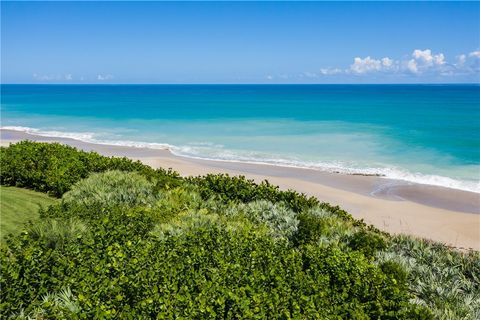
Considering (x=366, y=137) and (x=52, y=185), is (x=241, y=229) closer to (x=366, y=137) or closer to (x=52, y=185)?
(x=52, y=185)

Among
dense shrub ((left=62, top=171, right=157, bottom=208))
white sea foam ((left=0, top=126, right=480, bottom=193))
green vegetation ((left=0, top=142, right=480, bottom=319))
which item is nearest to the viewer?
green vegetation ((left=0, top=142, right=480, bottom=319))

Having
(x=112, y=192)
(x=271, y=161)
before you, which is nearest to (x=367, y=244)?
(x=112, y=192)

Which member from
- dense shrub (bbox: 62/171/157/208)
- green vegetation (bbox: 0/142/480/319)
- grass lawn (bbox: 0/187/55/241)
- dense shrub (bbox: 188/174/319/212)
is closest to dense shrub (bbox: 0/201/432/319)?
green vegetation (bbox: 0/142/480/319)

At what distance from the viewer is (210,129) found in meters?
45.2

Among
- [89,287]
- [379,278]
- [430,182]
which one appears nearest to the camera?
[89,287]

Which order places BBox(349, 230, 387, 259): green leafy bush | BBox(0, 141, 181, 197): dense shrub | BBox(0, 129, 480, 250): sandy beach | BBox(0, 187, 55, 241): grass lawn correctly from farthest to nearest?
BBox(0, 129, 480, 250): sandy beach, BBox(0, 141, 181, 197): dense shrub, BBox(0, 187, 55, 241): grass lawn, BBox(349, 230, 387, 259): green leafy bush

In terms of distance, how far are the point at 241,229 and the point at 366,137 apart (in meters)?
33.0

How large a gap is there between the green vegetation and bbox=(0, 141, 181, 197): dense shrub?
109 inches

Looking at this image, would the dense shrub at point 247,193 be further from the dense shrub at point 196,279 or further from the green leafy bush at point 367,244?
the dense shrub at point 196,279

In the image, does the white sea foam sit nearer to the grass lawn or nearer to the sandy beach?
the sandy beach

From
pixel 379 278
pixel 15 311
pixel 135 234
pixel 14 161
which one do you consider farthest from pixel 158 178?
pixel 379 278

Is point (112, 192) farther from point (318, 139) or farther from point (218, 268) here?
point (318, 139)

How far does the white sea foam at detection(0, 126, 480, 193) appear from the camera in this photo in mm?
22734

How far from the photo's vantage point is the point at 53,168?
13.6 meters
